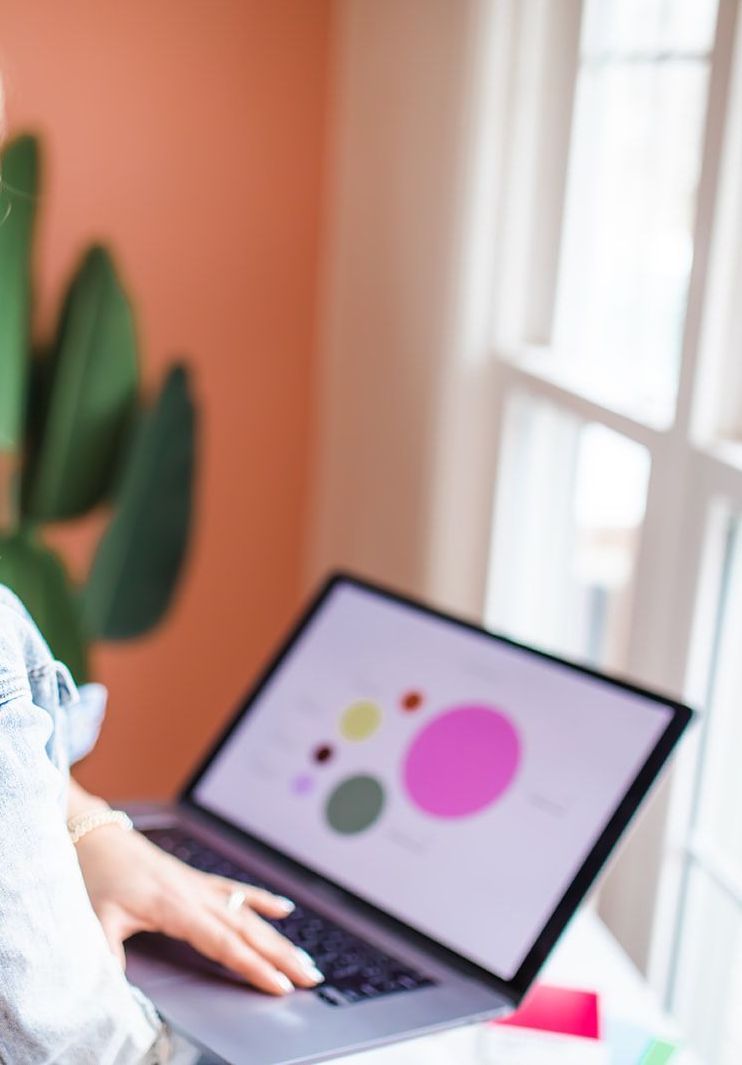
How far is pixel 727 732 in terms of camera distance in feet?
4.22

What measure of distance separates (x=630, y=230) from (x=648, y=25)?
0.20 m

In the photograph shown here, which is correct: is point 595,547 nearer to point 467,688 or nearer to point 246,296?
point 467,688

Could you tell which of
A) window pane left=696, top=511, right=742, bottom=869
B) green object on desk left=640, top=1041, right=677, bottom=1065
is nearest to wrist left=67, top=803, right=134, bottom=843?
green object on desk left=640, top=1041, right=677, bottom=1065

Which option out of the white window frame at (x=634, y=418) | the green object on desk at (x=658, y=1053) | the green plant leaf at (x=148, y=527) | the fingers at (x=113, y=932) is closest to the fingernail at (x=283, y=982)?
the fingers at (x=113, y=932)

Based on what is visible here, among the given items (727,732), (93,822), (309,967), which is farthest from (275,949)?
(727,732)

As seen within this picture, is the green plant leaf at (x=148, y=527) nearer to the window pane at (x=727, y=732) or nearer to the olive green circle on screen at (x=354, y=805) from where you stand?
the olive green circle on screen at (x=354, y=805)

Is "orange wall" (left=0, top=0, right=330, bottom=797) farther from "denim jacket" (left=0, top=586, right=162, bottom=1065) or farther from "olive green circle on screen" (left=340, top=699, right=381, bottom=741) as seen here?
"denim jacket" (left=0, top=586, right=162, bottom=1065)

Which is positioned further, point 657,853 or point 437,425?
point 437,425

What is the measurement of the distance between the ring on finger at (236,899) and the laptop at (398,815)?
0.04m

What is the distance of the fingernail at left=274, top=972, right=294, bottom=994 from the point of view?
1027 millimetres

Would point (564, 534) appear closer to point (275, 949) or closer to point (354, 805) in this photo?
point (354, 805)

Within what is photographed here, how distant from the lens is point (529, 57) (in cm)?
155

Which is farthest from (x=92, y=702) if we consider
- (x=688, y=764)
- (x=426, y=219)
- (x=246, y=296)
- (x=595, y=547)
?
(x=246, y=296)

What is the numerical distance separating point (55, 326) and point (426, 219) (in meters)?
0.53
